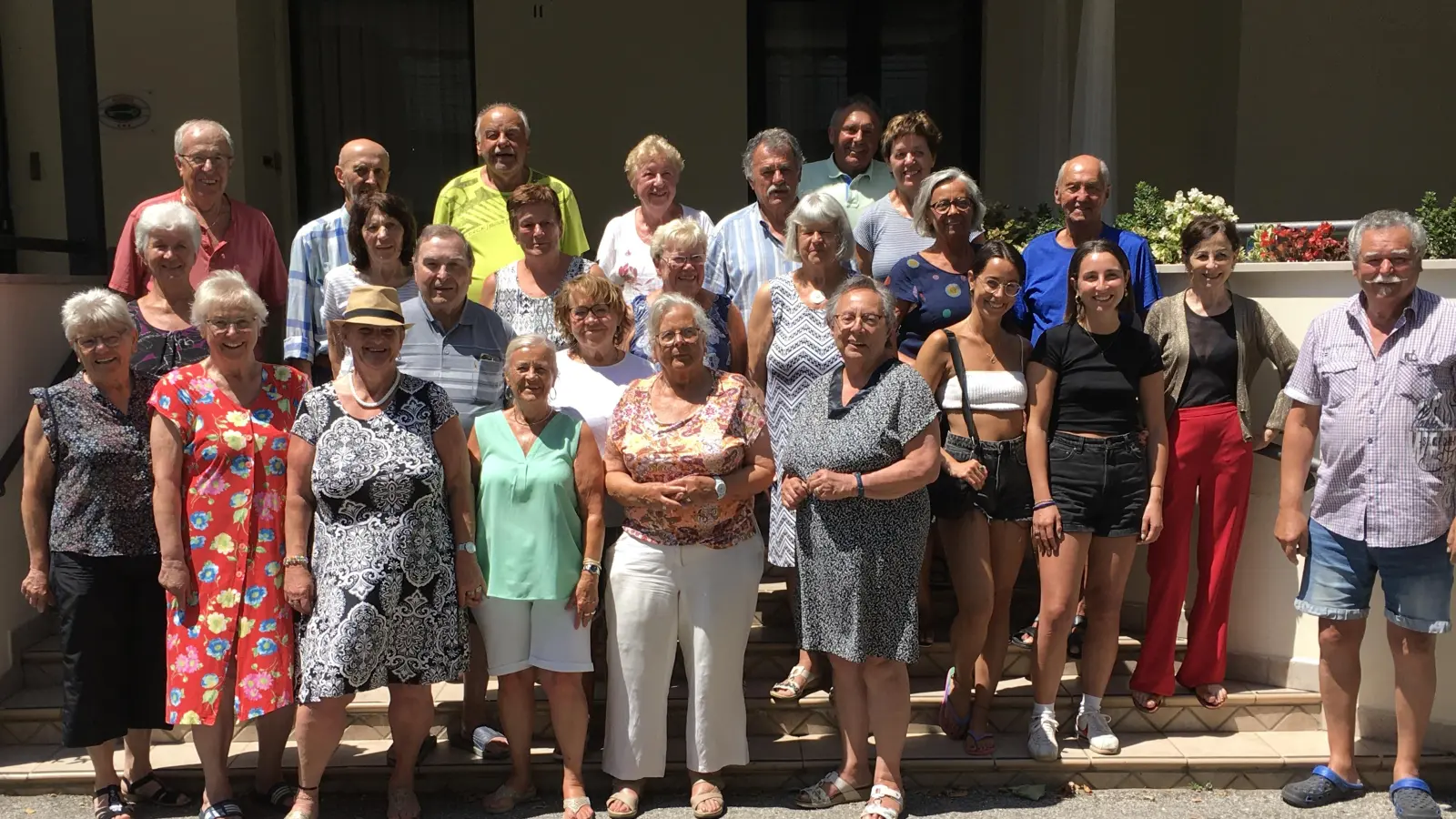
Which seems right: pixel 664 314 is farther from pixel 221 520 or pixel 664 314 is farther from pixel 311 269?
pixel 311 269

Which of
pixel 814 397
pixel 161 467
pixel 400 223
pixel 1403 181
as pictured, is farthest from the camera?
pixel 1403 181

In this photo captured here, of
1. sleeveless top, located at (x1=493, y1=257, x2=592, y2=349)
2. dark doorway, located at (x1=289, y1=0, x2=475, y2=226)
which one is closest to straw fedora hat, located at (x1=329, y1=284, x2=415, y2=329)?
sleeveless top, located at (x1=493, y1=257, x2=592, y2=349)

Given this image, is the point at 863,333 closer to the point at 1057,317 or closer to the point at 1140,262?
the point at 1057,317

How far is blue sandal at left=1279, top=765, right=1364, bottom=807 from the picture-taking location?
404 cm

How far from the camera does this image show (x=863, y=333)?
3.75 m

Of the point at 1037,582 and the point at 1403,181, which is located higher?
the point at 1403,181

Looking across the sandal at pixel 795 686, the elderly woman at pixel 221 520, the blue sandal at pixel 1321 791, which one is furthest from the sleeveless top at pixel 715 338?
the blue sandal at pixel 1321 791

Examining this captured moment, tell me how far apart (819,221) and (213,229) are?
2513mm

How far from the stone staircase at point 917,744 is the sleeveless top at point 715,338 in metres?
1.25

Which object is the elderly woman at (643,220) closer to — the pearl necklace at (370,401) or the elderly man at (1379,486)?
the pearl necklace at (370,401)

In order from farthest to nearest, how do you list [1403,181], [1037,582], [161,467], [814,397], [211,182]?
1. [1403,181]
2. [1037,582]
3. [211,182]
4. [814,397]
5. [161,467]

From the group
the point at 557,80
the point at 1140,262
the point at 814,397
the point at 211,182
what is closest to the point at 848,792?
the point at 814,397

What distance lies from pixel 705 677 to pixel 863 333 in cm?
130

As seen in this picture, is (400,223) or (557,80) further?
(557,80)
